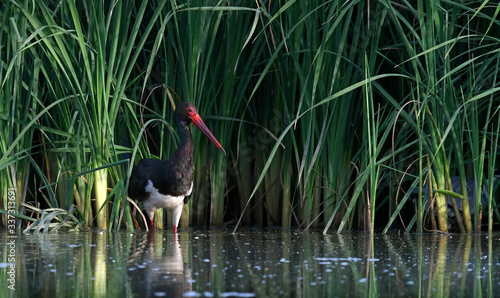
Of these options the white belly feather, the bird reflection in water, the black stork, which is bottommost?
the bird reflection in water

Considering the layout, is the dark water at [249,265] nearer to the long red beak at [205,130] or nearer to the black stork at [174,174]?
the black stork at [174,174]

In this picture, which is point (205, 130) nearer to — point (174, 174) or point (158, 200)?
point (174, 174)

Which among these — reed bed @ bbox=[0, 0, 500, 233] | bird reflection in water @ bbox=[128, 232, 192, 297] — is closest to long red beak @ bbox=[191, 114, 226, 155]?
reed bed @ bbox=[0, 0, 500, 233]

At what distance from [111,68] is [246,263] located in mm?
1870

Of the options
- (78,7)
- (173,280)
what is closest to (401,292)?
(173,280)

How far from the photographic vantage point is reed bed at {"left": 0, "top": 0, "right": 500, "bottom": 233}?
16.6ft

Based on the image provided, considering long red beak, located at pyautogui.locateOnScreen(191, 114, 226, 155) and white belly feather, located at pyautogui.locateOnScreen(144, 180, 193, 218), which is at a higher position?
long red beak, located at pyautogui.locateOnScreen(191, 114, 226, 155)

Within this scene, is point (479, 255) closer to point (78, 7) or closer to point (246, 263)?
point (246, 263)

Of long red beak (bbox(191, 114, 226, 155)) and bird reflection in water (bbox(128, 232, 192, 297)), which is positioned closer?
bird reflection in water (bbox(128, 232, 192, 297))

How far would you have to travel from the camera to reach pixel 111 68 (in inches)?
205

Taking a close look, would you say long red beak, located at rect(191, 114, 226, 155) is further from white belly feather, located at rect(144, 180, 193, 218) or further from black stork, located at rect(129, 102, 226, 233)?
white belly feather, located at rect(144, 180, 193, 218)

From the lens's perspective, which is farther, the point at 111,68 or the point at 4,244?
the point at 111,68

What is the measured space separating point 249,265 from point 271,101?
220cm

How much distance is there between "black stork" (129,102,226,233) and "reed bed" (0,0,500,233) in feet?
0.46
